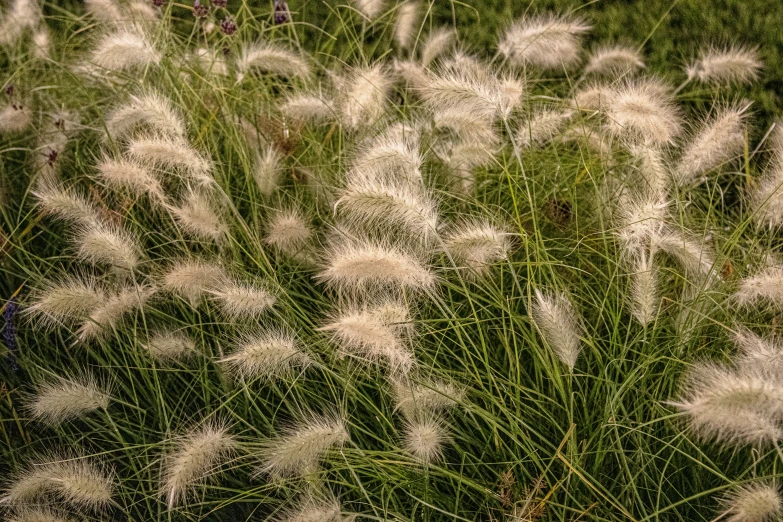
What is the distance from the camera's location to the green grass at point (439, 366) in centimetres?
223

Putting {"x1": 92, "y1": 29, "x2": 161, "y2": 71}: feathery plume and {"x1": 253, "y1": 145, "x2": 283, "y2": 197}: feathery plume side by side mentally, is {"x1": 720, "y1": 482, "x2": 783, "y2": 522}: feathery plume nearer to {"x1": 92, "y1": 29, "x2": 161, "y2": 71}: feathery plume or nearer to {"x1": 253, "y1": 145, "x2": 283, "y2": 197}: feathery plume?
{"x1": 253, "y1": 145, "x2": 283, "y2": 197}: feathery plume

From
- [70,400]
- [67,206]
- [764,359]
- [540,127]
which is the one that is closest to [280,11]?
[540,127]

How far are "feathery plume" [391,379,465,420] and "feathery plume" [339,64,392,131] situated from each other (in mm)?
1078

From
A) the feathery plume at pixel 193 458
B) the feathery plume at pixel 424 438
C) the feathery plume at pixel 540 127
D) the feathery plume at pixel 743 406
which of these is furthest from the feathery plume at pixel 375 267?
the feathery plume at pixel 540 127

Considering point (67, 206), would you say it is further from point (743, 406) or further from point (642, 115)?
point (743, 406)

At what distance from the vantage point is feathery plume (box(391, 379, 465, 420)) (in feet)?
7.11

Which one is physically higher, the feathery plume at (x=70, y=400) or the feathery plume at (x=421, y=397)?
the feathery plume at (x=421, y=397)

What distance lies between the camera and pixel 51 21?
16.8 ft

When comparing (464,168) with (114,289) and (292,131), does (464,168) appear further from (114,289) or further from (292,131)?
(114,289)

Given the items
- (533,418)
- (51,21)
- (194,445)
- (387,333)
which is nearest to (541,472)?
(533,418)

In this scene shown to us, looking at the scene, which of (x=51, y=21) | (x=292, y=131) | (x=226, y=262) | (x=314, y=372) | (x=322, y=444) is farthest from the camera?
(x=51, y=21)

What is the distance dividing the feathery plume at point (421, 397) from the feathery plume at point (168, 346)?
621 millimetres

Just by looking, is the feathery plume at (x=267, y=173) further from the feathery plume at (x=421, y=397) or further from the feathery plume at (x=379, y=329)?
the feathery plume at (x=421, y=397)

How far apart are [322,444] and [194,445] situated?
0.99 ft
